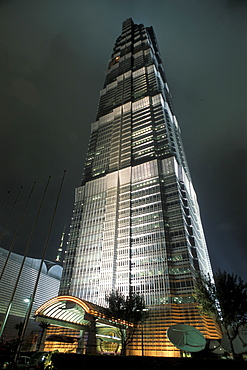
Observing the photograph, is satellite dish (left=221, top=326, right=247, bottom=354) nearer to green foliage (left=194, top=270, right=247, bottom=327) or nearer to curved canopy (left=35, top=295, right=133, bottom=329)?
green foliage (left=194, top=270, right=247, bottom=327)

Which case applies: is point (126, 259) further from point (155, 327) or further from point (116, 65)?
point (116, 65)

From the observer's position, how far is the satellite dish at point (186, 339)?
22761 mm

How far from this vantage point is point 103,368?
20422mm

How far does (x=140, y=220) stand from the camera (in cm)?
8794

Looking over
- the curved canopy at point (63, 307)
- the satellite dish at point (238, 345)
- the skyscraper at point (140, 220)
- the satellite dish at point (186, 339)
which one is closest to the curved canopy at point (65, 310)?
the curved canopy at point (63, 307)

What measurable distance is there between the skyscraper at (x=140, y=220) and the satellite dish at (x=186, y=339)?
41.9 metres

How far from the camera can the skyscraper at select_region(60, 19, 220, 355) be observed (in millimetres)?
68875

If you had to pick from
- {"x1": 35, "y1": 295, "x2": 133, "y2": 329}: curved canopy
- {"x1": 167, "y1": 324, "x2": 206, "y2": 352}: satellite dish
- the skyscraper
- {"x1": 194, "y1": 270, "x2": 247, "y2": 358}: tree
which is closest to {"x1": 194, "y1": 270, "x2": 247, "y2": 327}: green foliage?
{"x1": 194, "y1": 270, "x2": 247, "y2": 358}: tree

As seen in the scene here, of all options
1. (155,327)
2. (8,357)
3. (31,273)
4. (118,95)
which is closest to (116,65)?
(118,95)

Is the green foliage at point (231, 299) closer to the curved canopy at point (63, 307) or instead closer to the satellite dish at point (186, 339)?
the satellite dish at point (186, 339)

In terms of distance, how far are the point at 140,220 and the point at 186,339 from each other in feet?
212

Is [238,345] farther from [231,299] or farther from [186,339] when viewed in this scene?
[186,339]

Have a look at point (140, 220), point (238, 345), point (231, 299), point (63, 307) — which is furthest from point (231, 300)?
point (140, 220)

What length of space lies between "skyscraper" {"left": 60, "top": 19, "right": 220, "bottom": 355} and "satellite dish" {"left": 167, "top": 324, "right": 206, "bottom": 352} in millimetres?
41889
